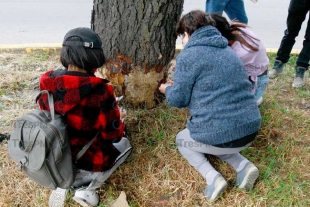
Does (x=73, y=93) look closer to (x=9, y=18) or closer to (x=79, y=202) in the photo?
(x=79, y=202)

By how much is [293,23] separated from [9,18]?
4.57 metres

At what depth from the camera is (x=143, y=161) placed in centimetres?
206

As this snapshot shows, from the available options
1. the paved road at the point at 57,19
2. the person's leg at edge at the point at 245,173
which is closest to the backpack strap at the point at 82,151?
the person's leg at edge at the point at 245,173

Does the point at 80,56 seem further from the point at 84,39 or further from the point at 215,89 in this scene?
the point at 215,89

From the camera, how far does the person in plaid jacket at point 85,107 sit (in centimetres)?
147

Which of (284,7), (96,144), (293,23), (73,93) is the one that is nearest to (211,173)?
(96,144)

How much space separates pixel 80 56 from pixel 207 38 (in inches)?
27.7

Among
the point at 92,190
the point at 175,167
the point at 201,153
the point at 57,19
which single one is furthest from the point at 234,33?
the point at 57,19

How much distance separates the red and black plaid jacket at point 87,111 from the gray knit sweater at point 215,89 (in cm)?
44

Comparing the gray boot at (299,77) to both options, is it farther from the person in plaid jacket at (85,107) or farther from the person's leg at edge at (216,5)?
the person in plaid jacket at (85,107)

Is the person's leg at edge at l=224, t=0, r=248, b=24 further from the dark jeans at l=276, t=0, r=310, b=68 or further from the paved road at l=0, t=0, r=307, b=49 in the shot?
the paved road at l=0, t=0, r=307, b=49

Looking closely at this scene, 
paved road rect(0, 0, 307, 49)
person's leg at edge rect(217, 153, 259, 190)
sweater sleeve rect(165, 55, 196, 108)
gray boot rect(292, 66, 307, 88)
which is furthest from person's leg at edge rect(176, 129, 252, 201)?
paved road rect(0, 0, 307, 49)

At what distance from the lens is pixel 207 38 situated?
165 cm

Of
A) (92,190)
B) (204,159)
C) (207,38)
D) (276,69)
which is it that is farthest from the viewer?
(276,69)
